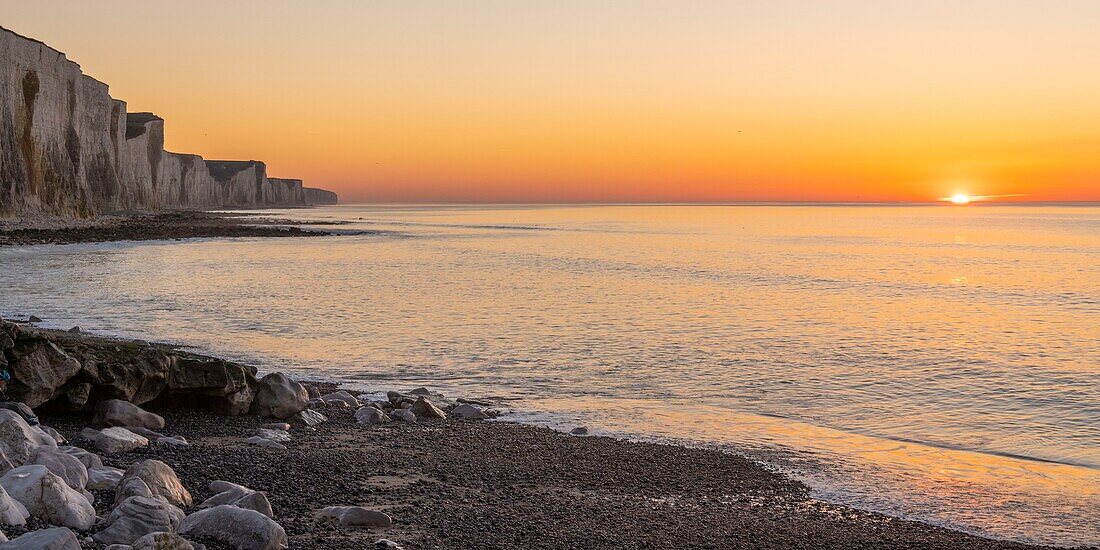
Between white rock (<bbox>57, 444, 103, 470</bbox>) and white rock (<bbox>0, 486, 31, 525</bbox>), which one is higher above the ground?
white rock (<bbox>0, 486, 31, 525</bbox>)

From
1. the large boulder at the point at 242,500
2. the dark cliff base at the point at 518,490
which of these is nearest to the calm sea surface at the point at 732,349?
the dark cliff base at the point at 518,490

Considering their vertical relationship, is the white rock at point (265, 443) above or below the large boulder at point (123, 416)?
below

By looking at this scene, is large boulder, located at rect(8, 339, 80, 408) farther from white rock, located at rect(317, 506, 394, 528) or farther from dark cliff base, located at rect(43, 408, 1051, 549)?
white rock, located at rect(317, 506, 394, 528)

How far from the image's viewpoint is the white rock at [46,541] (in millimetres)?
5176

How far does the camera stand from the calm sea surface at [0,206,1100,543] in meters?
10.1

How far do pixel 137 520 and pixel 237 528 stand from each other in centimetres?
66

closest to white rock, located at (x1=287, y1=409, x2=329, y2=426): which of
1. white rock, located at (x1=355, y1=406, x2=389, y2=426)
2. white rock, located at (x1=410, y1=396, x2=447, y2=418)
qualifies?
white rock, located at (x1=355, y1=406, x2=389, y2=426)

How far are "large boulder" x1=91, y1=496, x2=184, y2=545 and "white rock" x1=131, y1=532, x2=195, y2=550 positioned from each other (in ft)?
1.48

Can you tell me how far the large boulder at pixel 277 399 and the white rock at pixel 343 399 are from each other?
706mm

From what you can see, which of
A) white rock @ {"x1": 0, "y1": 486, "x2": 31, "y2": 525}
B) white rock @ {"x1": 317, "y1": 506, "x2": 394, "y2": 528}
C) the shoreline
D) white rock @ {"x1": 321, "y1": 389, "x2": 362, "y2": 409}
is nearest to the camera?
white rock @ {"x1": 0, "y1": 486, "x2": 31, "y2": 525}

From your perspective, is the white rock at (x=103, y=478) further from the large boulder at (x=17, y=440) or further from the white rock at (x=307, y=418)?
the white rock at (x=307, y=418)

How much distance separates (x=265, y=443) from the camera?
31.5ft

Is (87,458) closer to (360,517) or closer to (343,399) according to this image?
(360,517)


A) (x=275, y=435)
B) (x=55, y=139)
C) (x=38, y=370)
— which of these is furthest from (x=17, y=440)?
(x=55, y=139)
